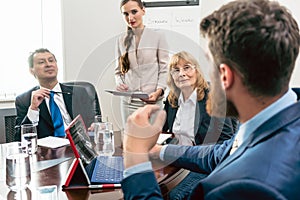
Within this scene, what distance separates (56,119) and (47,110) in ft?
0.34

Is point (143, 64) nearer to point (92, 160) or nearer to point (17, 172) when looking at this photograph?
point (92, 160)

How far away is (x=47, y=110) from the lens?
8.18 ft

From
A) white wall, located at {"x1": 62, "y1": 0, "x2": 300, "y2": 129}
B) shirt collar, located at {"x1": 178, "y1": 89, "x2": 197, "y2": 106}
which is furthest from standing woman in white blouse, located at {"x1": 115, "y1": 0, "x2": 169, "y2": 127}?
white wall, located at {"x1": 62, "y1": 0, "x2": 300, "y2": 129}

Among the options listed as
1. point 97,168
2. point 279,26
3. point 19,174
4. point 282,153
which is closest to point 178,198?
point 97,168

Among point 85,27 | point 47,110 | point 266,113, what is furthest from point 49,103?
point 266,113

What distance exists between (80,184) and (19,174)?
0.85ft

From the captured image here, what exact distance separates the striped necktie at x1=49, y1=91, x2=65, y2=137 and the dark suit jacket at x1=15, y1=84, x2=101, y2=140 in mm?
31

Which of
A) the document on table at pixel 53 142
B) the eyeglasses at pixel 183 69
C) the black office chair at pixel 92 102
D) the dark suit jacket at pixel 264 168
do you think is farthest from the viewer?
the black office chair at pixel 92 102

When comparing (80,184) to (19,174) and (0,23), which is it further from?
(0,23)

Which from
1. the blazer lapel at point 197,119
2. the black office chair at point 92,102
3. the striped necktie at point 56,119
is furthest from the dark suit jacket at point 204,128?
the striped necktie at point 56,119

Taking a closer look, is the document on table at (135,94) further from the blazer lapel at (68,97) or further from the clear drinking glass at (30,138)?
the blazer lapel at (68,97)

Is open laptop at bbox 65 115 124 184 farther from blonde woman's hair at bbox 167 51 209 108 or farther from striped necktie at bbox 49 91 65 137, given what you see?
striped necktie at bbox 49 91 65 137

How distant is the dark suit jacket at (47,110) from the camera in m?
2.38

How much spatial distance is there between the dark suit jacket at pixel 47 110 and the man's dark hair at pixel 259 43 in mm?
1435
